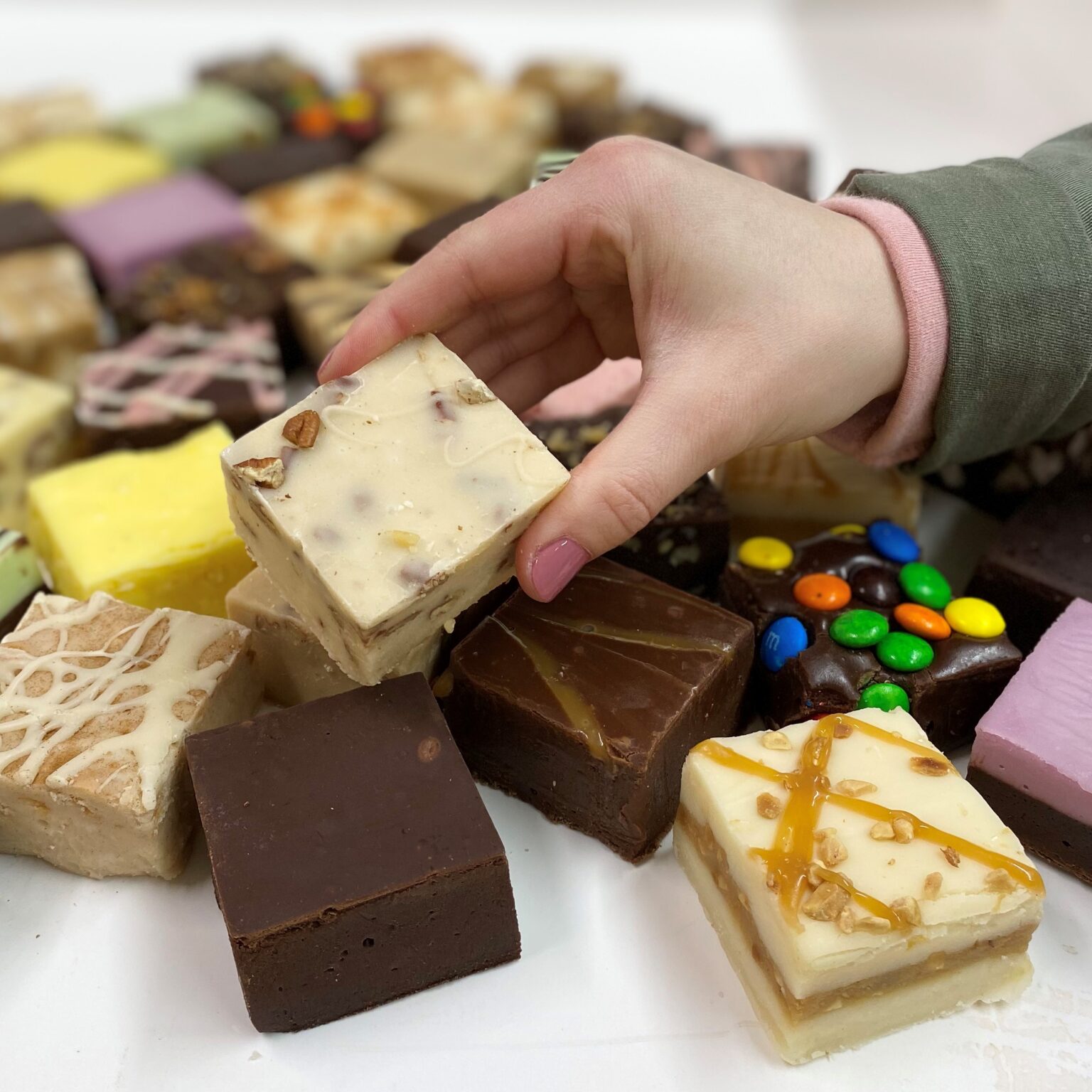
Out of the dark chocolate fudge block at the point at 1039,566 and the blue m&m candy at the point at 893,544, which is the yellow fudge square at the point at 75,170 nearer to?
the blue m&m candy at the point at 893,544

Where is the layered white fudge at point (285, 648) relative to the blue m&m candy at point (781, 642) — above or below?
below

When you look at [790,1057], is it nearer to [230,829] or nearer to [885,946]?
[885,946]

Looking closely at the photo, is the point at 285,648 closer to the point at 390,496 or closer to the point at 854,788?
the point at 390,496

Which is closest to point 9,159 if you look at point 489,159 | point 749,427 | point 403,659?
point 489,159

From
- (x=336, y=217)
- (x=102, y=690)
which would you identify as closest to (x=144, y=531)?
(x=102, y=690)

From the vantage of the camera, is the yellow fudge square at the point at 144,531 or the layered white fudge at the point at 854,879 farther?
the yellow fudge square at the point at 144,531

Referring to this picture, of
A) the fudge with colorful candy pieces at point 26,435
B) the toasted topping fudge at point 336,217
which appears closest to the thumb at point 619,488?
the fudge with colorful candy pieces at point 26,435

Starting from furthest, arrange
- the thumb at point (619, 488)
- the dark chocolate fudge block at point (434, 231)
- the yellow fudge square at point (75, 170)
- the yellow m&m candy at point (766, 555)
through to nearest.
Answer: the yellow fudge square at point (75, 170)
the dark chocolate fudge block at point (434, 231)
the yellow m&m candy at point (766, 555)
the thumb at point (619, 488)
